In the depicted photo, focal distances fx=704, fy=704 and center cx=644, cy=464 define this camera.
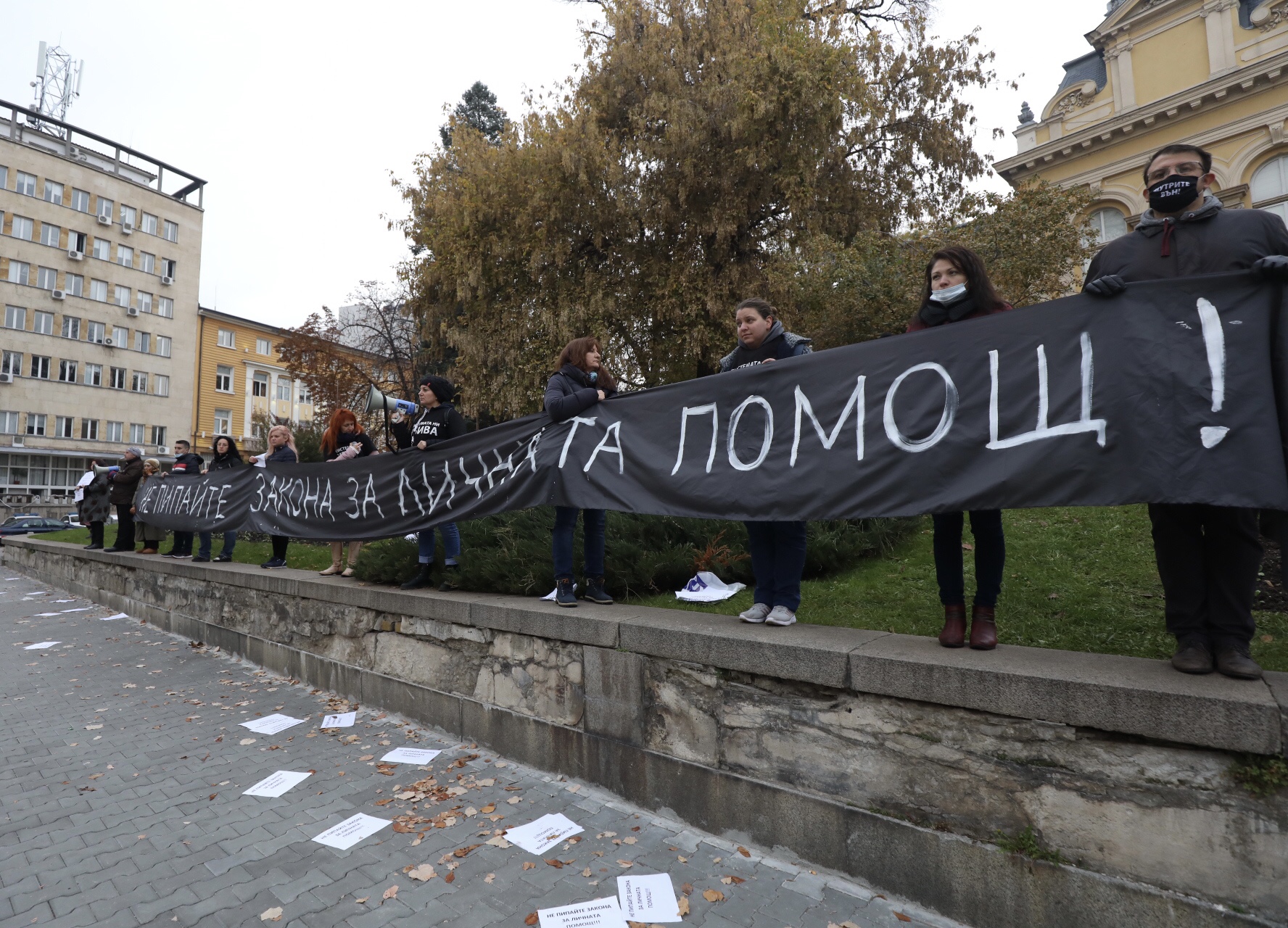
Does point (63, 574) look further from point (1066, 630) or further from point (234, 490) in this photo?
point (1066, 630)

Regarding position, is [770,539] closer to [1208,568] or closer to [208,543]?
[1208,568]

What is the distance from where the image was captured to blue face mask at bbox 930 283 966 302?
10.7 ft

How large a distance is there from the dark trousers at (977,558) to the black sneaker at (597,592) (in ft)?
7.34

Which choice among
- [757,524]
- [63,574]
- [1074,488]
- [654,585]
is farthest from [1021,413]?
[63,574]

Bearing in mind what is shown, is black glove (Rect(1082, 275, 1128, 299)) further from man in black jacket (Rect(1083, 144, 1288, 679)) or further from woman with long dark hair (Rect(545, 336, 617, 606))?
woman with long dark hair (Rect(545, 336, 617, 606))

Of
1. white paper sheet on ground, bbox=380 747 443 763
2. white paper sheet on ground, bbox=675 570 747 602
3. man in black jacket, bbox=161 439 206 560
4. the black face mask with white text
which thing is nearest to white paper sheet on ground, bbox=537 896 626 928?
white paper sheet on ground, bbox=380 747 443 763

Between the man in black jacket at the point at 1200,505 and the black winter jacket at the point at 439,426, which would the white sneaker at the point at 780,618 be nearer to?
the man in black jacket at the point at 1200,505

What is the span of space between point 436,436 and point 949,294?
169 inches

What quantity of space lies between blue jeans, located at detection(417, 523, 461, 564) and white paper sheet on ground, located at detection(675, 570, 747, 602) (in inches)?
76.3

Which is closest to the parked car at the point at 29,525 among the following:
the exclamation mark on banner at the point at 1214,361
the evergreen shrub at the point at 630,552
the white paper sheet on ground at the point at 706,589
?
the evergreen shrub at the point at 630,552

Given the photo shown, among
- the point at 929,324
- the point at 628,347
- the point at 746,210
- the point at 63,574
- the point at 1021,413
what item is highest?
the point at 746,210

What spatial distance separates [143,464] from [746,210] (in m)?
12.5

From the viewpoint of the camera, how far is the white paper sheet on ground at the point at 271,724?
207 inches

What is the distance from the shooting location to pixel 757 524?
4.00 metres
